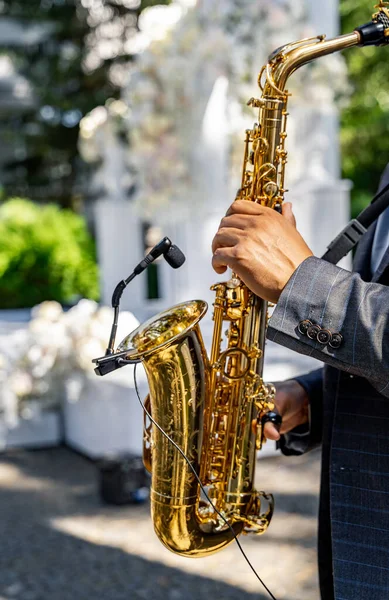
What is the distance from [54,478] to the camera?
18.0ft

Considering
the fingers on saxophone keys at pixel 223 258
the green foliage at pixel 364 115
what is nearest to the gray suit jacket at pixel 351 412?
the fingers on saxophone keys at pixel 223 258

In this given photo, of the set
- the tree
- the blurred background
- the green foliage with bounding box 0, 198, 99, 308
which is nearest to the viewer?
the blurred background

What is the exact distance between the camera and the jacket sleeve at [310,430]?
79.3 inches

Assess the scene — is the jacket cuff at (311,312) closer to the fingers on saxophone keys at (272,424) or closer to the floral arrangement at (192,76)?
the fingers on saxophone keys at (272,424)

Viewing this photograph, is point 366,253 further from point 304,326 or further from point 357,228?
point 304,326

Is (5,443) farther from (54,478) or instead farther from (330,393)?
(330,393)

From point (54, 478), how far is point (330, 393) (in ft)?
13.3

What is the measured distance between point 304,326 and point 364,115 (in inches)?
681

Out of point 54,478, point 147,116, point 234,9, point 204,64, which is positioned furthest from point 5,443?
point 234,9

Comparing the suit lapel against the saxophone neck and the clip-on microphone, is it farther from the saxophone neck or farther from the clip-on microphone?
the clip-on microphone

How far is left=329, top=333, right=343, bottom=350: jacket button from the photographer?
149 centimetres

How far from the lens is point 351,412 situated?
1.68 m

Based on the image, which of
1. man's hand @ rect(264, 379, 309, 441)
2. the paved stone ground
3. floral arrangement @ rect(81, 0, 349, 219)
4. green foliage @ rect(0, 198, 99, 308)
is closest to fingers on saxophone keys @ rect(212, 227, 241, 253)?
man's hand @ rect(264, 379, 309, 441)

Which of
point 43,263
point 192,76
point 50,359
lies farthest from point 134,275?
point 43,263
